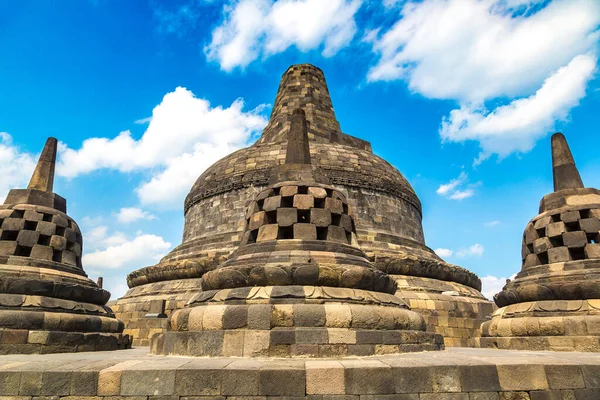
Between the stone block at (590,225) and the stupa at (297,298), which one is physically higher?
the stone block at (590,225)

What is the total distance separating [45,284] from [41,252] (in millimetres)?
1170

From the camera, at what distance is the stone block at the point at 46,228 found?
30.3 ft

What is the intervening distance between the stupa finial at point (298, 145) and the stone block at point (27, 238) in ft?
18.9

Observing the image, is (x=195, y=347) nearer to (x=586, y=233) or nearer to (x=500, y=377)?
(x=500, y=377)

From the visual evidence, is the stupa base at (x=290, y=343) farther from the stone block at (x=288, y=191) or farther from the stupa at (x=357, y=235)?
the stupa at (x=357, y=235)

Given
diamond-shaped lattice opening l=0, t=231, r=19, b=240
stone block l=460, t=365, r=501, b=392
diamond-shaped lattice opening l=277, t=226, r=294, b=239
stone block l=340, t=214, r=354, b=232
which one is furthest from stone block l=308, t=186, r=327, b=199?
diamond-shaped lattice opening l=0, t=231, r=19, b=240

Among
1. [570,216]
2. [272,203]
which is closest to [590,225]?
[570,216]

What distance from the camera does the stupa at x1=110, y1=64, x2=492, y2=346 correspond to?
1210 cm

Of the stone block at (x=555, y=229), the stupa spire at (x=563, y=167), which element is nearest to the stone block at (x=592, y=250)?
the stone block at (x=555, y=229)

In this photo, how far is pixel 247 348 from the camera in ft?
19.2

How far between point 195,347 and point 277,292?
145 centimetres

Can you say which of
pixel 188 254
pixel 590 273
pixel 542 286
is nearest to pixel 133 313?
pixel 188 254

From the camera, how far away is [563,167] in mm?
10734

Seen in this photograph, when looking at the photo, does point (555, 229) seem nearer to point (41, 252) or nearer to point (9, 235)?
point (41, 252)
